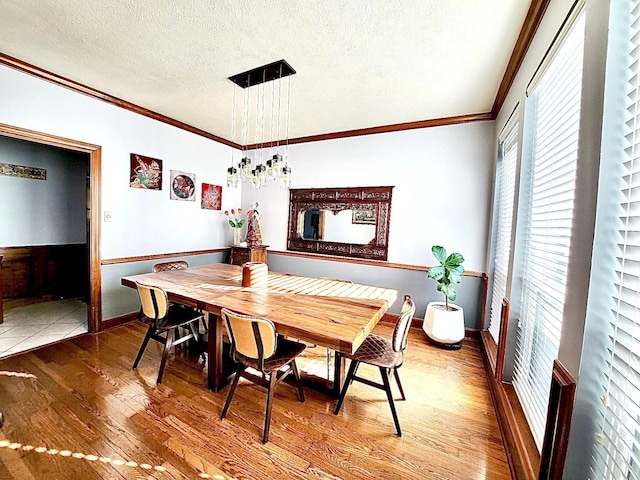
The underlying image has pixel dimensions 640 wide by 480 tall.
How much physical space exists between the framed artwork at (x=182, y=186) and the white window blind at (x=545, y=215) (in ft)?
13.1

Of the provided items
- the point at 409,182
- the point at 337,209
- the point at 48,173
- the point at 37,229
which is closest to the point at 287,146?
the point at 337,209

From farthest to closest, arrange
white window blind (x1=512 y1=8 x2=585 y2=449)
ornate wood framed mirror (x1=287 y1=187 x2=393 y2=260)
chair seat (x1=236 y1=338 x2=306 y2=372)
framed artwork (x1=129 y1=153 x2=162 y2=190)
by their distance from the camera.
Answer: ornate wood framed mirror (x1=287 y1=187 x2=393 y2=260) < framed artwork (x1=129 y1=153 x2=162 y2=190) < chair seat (x1=236 y1=338 x2=306 y2=372) < white window blind (x1=512 y1=8 x2=585 y2=449)

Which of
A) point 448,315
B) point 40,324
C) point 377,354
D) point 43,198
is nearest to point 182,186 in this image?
point 43,198

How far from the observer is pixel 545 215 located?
1510mm

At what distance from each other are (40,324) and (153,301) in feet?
7.91

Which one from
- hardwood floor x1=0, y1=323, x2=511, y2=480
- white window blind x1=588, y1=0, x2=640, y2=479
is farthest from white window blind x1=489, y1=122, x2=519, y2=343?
white window blind x1=588, y1=0, x2=640, y2=479

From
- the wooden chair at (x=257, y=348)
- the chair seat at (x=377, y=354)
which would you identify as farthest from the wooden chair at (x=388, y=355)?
the wooden chair at (x=257, y=348)

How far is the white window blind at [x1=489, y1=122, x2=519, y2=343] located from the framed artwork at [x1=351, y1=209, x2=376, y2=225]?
4.76 feet

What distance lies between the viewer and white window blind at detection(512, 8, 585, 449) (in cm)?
123

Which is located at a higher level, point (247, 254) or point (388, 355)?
point (247, 254)

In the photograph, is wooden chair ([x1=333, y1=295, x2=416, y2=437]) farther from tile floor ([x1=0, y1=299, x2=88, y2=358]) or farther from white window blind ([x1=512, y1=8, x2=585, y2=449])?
tile floor ([x1=0, y1=299, x2=88, y2=358])

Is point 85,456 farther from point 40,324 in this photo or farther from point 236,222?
point 236,222

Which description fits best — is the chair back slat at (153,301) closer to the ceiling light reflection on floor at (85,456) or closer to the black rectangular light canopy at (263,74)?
the ceiling light reflection on floor at (85,456)

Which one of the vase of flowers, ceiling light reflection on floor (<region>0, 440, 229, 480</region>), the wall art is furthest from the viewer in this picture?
the vase of flowers
